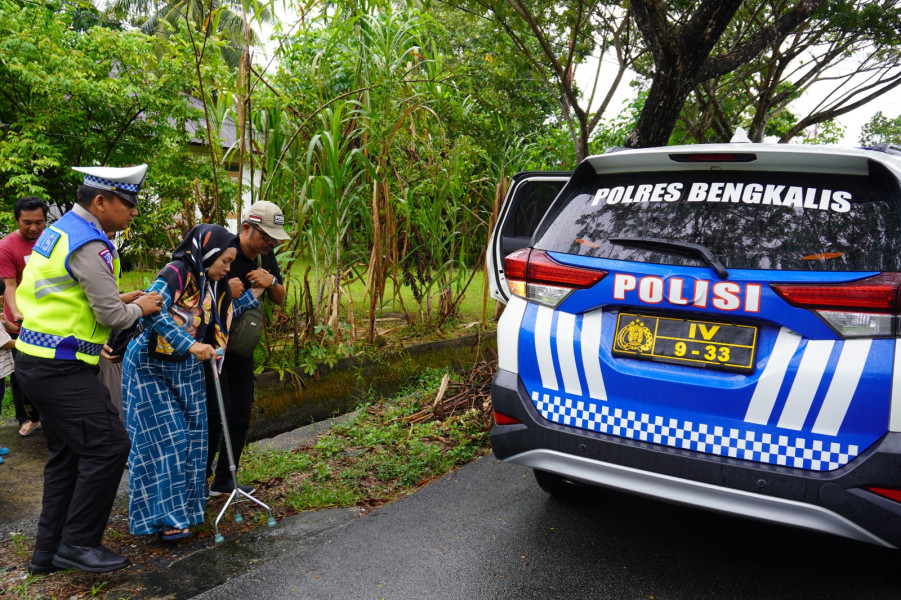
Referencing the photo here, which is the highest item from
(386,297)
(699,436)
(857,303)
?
(857,303)

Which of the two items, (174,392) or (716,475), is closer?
(716,475)

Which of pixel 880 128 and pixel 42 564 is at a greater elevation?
pixel 880 128

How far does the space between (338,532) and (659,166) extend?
7.43ft

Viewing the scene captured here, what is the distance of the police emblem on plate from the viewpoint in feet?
9.07

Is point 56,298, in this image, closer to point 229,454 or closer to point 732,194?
point 229,454

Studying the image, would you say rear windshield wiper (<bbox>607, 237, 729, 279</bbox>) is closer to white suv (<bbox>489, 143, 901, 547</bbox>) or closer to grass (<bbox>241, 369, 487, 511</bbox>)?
white suv (<bbox>489, 143, 901, 547</bbox>)

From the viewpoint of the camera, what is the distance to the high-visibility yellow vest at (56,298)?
293 cm

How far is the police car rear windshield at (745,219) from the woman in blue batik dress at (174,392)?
1.61m

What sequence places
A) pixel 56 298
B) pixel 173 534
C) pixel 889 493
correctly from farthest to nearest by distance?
pixel 173 534 → pixel 56 298 → pixel 889 493

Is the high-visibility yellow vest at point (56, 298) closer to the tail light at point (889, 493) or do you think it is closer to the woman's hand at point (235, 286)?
the woman's hand at point (235, 286)

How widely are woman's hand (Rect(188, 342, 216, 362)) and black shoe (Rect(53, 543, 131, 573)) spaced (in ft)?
2.99

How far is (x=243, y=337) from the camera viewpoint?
3789mm

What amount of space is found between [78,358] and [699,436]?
98.7 inches

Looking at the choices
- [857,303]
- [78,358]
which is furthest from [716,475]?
[78,358]
